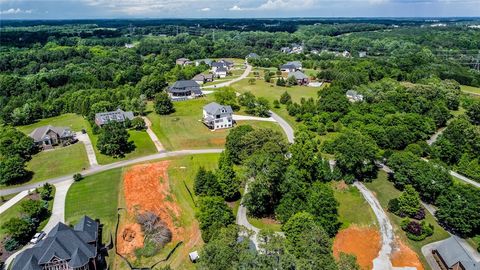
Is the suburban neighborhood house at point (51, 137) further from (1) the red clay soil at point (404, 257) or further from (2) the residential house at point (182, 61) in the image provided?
(2) the residential house at point (182, 61)

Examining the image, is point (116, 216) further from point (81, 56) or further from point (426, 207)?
point (81, 56)

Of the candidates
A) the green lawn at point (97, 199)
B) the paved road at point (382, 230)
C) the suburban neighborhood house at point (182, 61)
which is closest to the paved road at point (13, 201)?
the green lawn at point (97, 199)

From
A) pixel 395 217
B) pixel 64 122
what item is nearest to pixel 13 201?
pixel 64 122

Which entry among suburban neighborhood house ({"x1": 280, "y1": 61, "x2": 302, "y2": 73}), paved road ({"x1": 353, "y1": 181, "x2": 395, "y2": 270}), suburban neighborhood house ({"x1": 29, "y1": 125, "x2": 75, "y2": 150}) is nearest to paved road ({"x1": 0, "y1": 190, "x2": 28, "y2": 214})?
suburban neighborhood house ({"x1": 29, "y1": 125, "x2": 75, "y2": 150})

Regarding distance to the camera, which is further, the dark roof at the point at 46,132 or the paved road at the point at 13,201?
the dark roof at the point at 46,132

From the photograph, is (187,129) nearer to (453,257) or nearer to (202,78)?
(202,78)

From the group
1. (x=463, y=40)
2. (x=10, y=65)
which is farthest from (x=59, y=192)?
(x=463, y=40)
